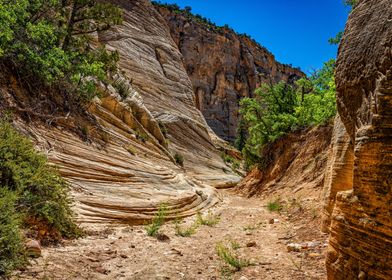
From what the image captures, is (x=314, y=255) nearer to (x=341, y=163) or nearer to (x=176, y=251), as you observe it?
(x=341, y=163)

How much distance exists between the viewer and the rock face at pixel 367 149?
10.3 feet

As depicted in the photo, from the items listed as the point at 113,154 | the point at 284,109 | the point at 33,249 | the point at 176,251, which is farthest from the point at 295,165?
the point at 33,249

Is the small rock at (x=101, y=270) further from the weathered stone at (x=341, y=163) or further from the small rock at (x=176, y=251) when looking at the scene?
the weathered stone at (x=341, y=163)

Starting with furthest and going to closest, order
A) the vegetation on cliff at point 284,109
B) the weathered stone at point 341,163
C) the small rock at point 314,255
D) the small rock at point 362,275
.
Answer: the vegetation on cliff at point 284,109
the weathered stone at point 341,163
the small rock at point 314,255
the small rock at point 362,275

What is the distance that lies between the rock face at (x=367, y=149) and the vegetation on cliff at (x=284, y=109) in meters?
13.4

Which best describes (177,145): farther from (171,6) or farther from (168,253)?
(171,6)

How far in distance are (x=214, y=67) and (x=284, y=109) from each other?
41.3m

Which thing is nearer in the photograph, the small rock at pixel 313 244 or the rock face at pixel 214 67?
the small rock at pixel 313 244

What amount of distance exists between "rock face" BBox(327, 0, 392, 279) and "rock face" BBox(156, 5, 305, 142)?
5499cm

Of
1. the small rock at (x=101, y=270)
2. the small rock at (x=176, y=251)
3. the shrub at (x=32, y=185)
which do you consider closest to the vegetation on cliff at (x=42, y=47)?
the shrub at (x=32, y=185)

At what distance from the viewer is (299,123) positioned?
63.9 feet

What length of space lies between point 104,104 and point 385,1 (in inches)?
543

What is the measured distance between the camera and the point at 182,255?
244 inches

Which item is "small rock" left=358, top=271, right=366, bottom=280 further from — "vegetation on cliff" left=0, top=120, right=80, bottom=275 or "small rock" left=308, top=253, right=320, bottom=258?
"vegetation on cliff" left=0, top=120, right=80, bottom=275
